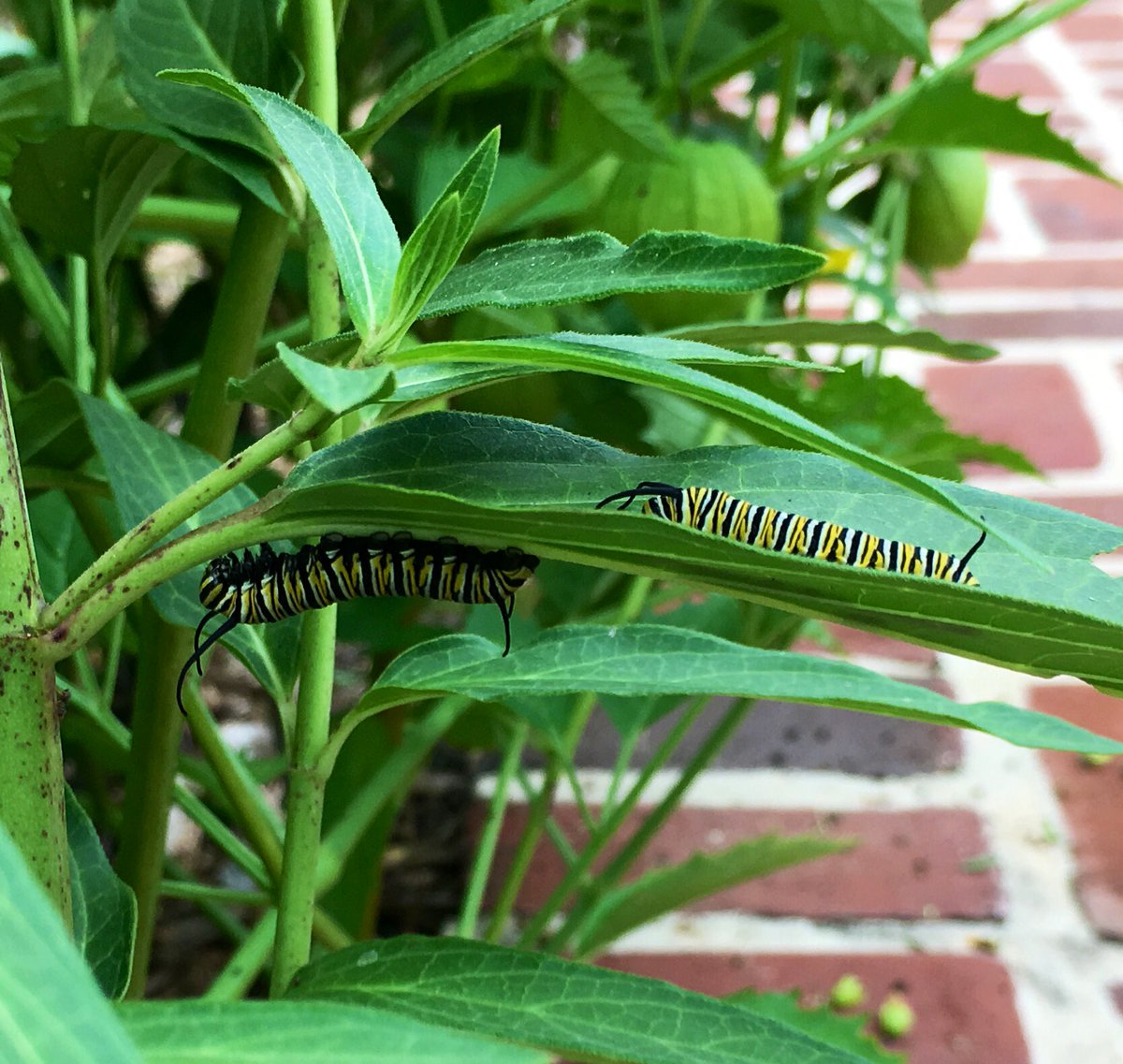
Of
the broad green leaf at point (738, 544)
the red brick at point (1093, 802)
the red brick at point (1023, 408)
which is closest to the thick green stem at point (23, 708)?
the broad green leaf at point (738, 544)

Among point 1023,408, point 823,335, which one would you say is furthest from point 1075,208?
point 823,335

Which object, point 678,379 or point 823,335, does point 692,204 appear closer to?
point 823,335

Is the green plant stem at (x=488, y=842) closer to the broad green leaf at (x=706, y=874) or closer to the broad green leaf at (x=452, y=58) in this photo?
the broad green leaf at (x=706, y=874)

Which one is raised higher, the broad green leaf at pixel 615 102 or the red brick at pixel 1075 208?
the broad green leaf at pixel 615 102

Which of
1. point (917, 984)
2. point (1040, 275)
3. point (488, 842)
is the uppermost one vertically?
point (1040, 275)

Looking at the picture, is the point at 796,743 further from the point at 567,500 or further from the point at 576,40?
the point at 567,500
